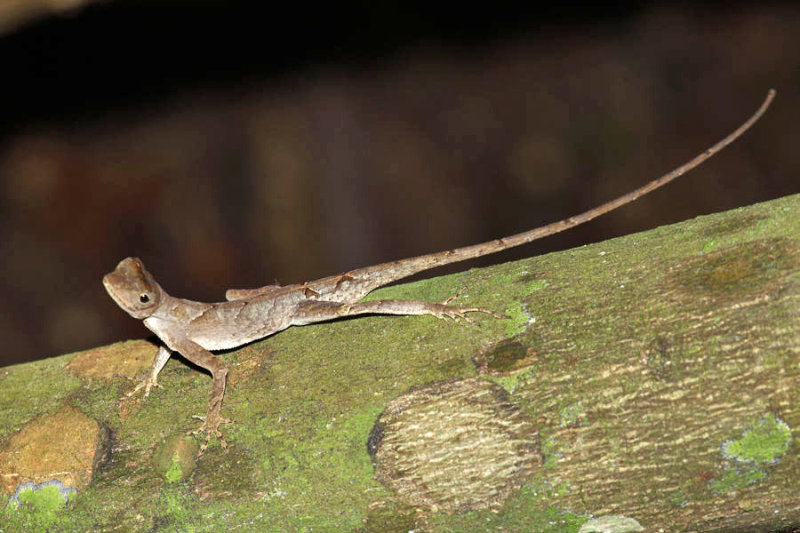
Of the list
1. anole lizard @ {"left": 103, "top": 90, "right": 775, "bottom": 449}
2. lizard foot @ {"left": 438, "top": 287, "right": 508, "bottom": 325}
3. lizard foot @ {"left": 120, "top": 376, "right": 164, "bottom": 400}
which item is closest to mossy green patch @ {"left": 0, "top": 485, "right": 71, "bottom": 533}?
lizard foot @ {"left": 120, "top": 376, "right": 164, "bottom": 400}

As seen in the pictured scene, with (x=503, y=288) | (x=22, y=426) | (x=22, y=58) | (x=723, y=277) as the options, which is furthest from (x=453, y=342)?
(x=22, y=58)

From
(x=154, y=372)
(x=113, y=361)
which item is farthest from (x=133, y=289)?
(x=154, y=372)

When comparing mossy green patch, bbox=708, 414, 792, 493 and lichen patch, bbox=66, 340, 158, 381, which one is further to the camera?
lichen patch, bbox=66, 340, 158, 381

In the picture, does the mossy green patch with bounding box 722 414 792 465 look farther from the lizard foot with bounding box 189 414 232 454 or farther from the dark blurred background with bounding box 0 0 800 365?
the dark blurred background with bounding box 0 0 800 365

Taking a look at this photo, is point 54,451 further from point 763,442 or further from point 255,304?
point 763,442

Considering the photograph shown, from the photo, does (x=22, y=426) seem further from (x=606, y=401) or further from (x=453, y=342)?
(x=606, y=401)

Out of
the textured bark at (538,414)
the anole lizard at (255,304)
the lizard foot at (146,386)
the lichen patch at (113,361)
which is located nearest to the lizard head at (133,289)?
the anole lizard at (255,304)

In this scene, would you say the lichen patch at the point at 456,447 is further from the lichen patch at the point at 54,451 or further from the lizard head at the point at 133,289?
the lizard head at the point at 133,289
